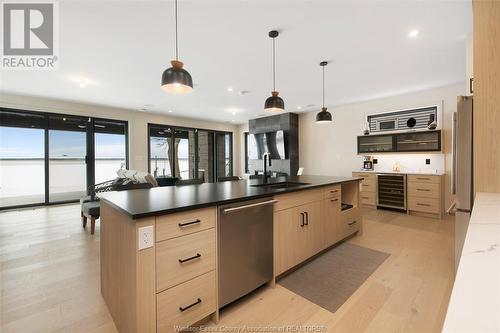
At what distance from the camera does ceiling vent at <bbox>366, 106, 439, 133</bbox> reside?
4.81 metres

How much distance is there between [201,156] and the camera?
834 centimetres

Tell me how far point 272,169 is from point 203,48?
5.17 meters

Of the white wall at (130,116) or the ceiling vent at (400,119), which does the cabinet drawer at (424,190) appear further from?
the white wall at (130,116)

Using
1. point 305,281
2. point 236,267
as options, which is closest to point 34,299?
point 236,267

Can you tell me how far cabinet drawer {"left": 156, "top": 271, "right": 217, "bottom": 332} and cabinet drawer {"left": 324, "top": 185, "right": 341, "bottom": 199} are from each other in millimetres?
1722

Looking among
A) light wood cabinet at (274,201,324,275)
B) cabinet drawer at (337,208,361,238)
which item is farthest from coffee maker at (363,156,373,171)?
light wood cabinet at (274,201,324,275)

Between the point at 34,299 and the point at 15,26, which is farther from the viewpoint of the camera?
the point at 15,26

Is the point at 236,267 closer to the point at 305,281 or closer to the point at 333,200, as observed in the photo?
the point at 305,281

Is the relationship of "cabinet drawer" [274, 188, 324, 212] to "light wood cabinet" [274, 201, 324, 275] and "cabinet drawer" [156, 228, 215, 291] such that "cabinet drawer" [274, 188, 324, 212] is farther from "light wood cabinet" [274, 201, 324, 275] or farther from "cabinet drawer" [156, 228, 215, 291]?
"cabinet drawer" [156, 228, 215, 291]

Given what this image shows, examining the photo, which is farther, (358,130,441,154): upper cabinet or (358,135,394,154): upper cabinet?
(358,135,394,154): upper cabinet

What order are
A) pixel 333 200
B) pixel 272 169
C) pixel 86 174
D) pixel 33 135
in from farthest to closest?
pixel 272 169 < pixel 86 174 < pixel 33 135 < pixel 333 200

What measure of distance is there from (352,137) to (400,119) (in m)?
1.15

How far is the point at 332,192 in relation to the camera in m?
2.84

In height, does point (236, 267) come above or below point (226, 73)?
below
